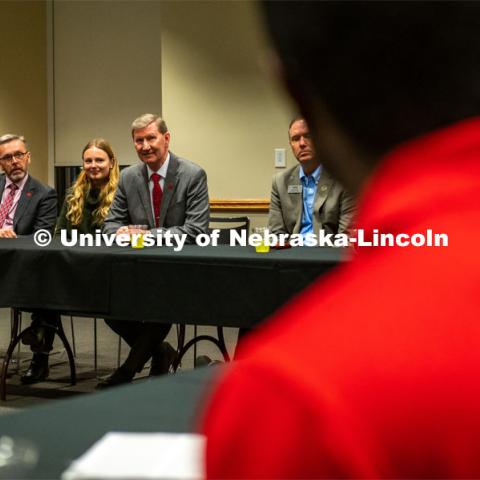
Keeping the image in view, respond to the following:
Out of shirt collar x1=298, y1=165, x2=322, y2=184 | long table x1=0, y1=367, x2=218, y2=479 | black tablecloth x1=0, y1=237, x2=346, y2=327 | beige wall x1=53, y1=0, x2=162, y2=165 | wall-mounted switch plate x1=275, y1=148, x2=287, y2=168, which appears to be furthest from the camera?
beige wall x1=53, y1=0, x2=162, y2=165

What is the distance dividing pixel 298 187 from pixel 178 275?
1.10 m

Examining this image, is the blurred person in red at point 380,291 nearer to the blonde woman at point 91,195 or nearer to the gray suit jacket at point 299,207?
the gray suit jacket at point 299,207

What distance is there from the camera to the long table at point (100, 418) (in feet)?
3.70

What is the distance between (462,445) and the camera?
1.11 ft

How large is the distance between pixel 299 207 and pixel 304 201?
41 mm

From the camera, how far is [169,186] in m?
4.29

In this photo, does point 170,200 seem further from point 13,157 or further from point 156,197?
point 13,157

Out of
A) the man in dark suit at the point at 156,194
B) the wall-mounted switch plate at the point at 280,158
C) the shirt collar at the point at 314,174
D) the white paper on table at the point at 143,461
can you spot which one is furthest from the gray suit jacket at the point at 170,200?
the white paper on table at the point at 143,461

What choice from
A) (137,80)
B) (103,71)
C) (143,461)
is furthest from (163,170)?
(103,71)

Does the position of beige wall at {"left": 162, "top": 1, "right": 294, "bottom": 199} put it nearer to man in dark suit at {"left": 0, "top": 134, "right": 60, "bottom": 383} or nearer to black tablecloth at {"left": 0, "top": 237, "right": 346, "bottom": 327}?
man in dark suit at {"left": 0, "top": 134, "right": 60, "bottom": 383}

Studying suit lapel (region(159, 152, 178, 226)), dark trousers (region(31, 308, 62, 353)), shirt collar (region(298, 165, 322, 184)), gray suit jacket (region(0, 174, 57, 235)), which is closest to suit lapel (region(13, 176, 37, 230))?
gray suit jacket (region(0, 174, 57, 235))

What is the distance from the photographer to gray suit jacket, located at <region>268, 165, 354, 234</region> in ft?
13.1

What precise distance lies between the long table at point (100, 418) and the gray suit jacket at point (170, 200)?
2.80m

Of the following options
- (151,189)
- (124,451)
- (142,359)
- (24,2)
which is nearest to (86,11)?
(24,2)
